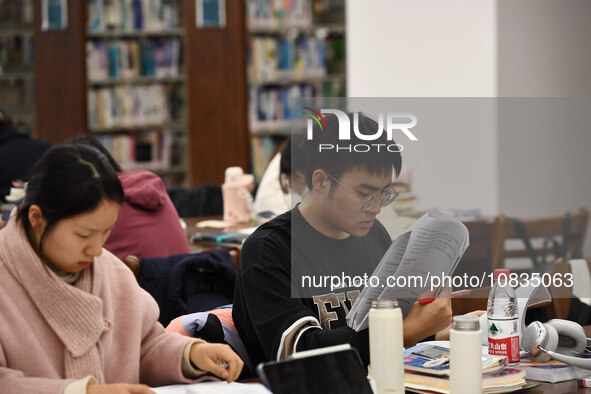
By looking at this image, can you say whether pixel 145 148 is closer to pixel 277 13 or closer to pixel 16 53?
pixel 16 53

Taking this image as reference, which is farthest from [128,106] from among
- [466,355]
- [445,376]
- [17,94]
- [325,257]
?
[466,355]

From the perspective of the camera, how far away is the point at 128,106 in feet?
22.4

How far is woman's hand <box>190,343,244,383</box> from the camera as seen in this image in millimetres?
1519

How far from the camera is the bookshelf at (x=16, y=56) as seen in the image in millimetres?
6879

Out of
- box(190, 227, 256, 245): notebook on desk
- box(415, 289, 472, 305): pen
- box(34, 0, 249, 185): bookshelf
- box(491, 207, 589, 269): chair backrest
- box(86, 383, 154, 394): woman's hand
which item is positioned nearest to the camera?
box(86, 383, 154, 394): woman's hand

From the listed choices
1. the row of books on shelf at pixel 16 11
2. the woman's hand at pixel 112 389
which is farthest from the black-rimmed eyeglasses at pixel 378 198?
the row of books on shelf at pixel 16 11

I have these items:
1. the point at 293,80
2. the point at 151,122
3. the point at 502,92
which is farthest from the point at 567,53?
the point at 151,122

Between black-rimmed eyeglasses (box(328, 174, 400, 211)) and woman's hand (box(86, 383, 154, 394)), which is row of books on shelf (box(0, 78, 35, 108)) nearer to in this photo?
black-rimmed eyeglasses (box(328, 174, 400, 211))

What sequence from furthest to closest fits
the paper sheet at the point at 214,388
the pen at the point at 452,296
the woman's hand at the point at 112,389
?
the pen at the point at 452,296 → the paper sheet at the point at 214,388 → the woman's hand at the point at 112,389

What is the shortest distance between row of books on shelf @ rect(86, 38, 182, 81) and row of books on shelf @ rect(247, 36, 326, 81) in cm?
65

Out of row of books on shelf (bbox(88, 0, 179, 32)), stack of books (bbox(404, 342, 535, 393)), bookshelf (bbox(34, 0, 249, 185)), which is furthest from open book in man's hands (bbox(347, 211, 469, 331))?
row of books on shelf (bbox(88, 0, 179, 32))

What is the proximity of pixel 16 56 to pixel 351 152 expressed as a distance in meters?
5.91

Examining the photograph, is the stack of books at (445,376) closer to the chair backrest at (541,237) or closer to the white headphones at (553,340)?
the white headphones at (553,340)

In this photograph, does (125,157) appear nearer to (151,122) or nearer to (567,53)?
(151,122)
